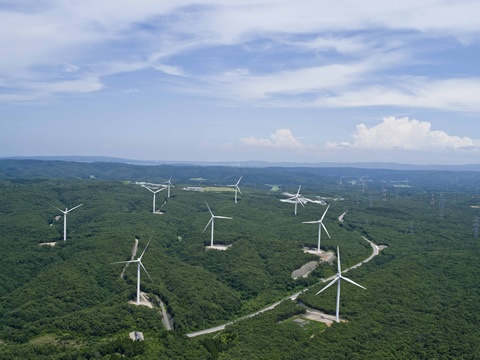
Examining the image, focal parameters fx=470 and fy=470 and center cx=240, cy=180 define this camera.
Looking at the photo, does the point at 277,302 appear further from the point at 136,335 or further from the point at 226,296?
the point at 136,335

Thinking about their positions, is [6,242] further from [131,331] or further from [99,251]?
[131,331]

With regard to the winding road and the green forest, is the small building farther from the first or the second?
the winding road

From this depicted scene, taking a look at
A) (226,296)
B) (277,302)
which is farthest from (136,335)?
(277,302)

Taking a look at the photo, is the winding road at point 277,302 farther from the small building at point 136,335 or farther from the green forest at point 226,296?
the small building at point 136,335

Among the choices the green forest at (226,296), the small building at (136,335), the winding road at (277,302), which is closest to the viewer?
the green forest at (226,296)

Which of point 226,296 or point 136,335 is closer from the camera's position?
point 136,335

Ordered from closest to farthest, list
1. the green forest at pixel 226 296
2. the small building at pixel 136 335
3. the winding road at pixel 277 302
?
the green forest at pixel 226 296 < the small building at pixel 136 335 < the winding road at pixel 277 302


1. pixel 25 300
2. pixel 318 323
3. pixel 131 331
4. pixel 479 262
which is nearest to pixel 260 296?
pixel 318 323

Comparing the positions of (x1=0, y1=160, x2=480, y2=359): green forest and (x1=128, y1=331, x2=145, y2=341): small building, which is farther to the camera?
(x1=128, y1=331, x2=145, y2=341): small building

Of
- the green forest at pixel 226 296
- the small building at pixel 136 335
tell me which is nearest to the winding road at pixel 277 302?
the green forest at pixel 226 296

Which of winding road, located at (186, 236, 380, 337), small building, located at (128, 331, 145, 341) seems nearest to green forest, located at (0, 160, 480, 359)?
small building, located at (128, 331, 145, 341)

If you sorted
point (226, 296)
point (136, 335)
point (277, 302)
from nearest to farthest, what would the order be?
point (136, 335)
point (226, 296)
point (277, 302)
